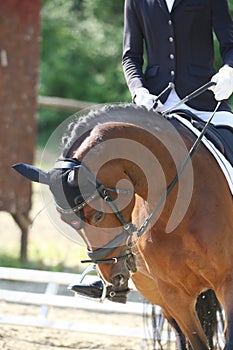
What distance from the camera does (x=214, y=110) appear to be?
458cm

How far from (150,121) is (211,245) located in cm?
64

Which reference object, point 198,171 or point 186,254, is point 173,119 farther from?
point 186,254

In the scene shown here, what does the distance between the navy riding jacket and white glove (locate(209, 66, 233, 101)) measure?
19 cm

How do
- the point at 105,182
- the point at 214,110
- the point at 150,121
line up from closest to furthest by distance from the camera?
the point at 105,182 → the point at 150,121 → the point at 214,110

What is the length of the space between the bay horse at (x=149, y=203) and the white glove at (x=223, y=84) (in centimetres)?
23

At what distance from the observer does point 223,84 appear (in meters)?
4.24

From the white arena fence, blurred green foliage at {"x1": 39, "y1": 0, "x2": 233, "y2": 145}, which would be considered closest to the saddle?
the white arena fence

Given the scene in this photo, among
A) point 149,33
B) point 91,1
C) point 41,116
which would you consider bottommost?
point 149,33

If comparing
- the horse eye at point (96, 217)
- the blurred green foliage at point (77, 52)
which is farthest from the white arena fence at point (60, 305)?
the blurred green foliage at point (77, 52)

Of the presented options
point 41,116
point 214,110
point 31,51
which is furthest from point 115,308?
point 41,116

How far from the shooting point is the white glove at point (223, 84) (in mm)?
4234

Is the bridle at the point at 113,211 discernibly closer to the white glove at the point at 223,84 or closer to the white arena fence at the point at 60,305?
the white glove at the point at 223,84

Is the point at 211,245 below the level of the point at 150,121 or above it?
below

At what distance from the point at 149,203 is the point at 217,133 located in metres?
0.53
